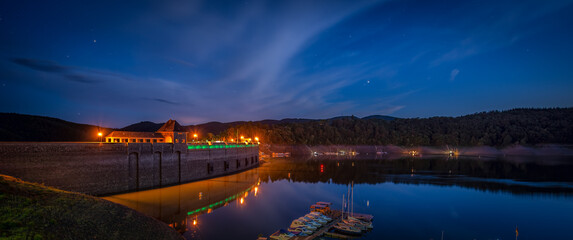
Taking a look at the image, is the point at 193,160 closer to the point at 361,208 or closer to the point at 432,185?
the point at 361,208

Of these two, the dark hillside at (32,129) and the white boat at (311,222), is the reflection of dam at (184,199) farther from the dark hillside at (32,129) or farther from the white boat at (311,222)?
the dark hillside at (32,129)

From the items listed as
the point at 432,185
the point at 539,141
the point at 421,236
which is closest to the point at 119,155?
the point at 421,236

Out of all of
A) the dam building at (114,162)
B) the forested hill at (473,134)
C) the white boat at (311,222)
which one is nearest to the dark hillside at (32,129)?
the dam building at (114,162)

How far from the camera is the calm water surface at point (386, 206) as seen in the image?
29.2 metres

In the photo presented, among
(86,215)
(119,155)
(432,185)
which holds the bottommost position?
(432,185)

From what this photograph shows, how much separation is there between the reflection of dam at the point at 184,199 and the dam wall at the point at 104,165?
74.2 inches

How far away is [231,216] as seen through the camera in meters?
33.2

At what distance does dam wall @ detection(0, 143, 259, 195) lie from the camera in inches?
1239

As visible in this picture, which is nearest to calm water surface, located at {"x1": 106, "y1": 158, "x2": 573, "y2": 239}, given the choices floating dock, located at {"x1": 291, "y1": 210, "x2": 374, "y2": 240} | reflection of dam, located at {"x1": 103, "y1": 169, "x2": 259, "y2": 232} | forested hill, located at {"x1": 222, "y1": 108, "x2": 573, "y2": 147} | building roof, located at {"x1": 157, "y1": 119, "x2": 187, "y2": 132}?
reflection of dam, located at {"x1": 103, "y1": 169, "x2": 259, "y2": 232}

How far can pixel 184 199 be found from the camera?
38.6 meters

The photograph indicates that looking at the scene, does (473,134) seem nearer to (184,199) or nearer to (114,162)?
(184,199)

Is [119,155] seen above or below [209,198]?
above

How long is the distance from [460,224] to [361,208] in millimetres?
10803

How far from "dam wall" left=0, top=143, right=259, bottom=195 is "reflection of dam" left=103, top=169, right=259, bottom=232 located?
188 cm
